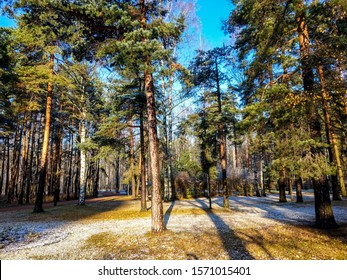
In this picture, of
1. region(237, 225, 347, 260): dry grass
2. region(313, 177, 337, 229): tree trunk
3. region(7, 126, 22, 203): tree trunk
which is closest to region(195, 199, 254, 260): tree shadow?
region(237, 225, 347, 260): dry grass

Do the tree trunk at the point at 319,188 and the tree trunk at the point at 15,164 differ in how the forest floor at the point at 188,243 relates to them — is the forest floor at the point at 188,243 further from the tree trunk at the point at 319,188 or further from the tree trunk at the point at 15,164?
the tree trunk at the point at 15,164

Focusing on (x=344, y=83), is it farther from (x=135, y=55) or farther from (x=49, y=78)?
(x=49, y=78)

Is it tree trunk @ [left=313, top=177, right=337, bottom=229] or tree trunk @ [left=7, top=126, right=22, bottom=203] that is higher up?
tree trunk @ [left=7, top=126, right=22, bottom=203]

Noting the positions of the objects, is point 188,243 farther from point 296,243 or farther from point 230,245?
point 296,243

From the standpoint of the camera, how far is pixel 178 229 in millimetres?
6836

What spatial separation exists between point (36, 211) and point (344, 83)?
1535 cm

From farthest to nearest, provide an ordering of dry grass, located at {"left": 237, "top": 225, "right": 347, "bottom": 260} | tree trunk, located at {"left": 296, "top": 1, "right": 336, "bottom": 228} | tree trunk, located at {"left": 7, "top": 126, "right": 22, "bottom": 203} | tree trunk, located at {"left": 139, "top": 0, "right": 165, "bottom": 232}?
tree trunk, located at {"left": 7, "top": 126, "right": 22, "bottom": 203}
tree trunk, located at {"left": 139, "top": 0, "right": 165, "bottom": 232}
tree trunk, located at {"left": 296, "top": 1, "right": 336, "bottom": 228}
dry grass, located at {"left": 237, "top": 225, "right": 347, "bottom": 260}

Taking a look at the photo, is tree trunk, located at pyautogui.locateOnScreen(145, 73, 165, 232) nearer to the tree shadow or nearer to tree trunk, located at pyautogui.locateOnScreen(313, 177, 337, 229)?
the tree shadow

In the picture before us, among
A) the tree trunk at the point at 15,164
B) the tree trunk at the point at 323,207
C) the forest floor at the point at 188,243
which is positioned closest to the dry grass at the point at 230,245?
the forest floor at the point at 188,243

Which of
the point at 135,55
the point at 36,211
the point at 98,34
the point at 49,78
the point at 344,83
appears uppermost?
the point at 49,78

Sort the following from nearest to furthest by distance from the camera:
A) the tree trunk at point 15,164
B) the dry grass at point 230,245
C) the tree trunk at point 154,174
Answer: the dry grass at point 230,245
the tree trunk at point 154,174
the tree trunk at point 15,164

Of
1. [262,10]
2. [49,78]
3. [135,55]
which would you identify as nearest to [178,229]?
[135,55]

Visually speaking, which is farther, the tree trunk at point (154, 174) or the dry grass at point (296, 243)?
the tree trunk at point (154, 174)

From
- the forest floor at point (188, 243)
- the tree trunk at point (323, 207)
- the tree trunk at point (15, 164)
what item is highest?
the tree trunk at point (15, 164)
